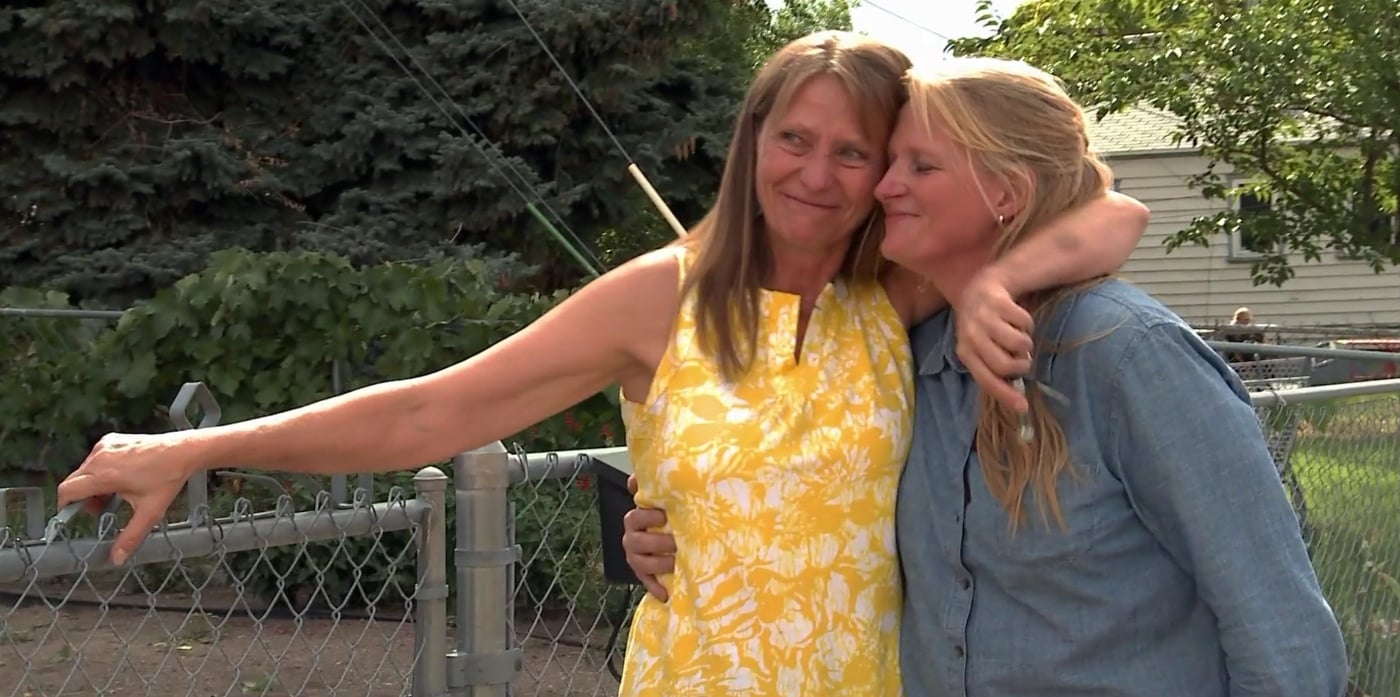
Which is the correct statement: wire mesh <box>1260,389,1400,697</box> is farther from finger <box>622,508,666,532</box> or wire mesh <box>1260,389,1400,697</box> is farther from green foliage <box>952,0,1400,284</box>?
green foliage <box>952,0,1400,284</box>

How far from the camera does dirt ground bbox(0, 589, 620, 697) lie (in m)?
5.77

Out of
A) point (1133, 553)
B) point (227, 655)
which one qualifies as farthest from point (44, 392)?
point (1133, 553)

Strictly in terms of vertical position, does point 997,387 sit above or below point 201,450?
above

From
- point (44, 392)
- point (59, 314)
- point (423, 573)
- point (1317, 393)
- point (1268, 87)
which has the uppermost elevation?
point (423, 573)

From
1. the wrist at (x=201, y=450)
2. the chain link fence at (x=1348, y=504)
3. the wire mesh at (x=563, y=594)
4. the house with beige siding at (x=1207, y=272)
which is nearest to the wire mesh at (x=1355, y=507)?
the chain link fence at (x=1348, y=504)

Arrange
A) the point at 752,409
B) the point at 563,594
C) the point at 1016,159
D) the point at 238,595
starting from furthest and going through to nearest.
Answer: the point at 563,594
the point at 238,595
the point at 752,409
the point at 1016,159

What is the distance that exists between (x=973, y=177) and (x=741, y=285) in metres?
0.43

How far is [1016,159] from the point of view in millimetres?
1950

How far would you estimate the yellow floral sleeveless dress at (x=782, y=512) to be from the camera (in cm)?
213

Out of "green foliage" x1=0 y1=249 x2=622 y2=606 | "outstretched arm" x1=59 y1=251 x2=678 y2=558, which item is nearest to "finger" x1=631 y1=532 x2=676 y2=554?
"outstretched arm" x1=59 y1=251 x2=678 y2=558

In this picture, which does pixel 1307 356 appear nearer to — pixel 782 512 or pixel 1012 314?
pixel 782 512

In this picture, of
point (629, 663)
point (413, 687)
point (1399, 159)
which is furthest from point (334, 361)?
point (1399, 159)

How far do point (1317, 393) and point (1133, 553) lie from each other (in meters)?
2.46

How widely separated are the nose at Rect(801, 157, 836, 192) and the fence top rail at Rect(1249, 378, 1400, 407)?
70.4 inches
